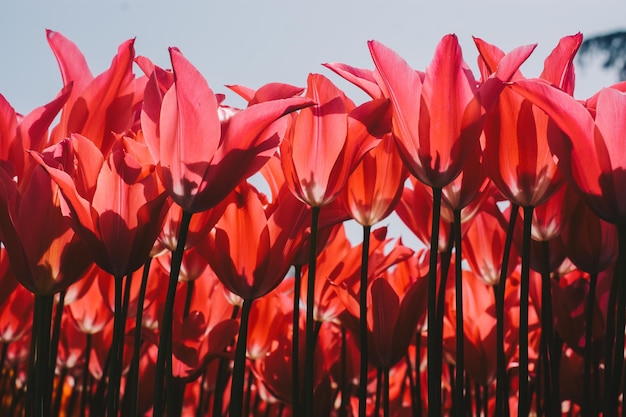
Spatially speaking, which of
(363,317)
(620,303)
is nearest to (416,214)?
(363,317)

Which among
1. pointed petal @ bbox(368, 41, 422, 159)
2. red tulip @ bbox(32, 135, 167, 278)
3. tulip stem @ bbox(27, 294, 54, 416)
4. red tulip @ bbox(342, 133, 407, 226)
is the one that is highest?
pointed petal @ bbox(368, 41, 422, 159)

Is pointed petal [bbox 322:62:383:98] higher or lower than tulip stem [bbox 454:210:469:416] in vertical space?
higher

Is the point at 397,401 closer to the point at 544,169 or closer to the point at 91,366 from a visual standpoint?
the point at 91,366

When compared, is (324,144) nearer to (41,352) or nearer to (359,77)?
(359,77)

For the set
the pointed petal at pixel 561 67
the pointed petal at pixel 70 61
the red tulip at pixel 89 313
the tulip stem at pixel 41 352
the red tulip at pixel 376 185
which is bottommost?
the tulip stem at pixel 41 352

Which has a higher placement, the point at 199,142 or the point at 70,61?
the point at 70,61

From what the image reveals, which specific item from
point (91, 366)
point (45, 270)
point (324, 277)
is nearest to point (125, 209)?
point (45, 270)

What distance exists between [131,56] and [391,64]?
10.4 inches

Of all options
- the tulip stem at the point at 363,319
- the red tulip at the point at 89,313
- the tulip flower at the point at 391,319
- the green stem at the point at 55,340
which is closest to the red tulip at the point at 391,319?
the tulip flower at the point at 391,319

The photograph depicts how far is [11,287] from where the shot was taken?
0.84m

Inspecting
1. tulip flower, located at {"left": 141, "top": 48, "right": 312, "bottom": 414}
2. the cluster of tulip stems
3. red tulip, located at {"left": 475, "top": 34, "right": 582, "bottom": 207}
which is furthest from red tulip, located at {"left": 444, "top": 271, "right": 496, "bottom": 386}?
→ tulip flower, located at {"left": 141, "top": 48, "right": 312, "bottom": 414}

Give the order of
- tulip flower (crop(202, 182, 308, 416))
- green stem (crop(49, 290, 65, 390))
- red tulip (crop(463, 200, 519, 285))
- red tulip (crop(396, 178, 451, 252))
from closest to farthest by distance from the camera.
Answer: tulip flower (crop(202, 182, 308, 416)), green stem (crop(49, 290, 65, 390)), red tulip (crop(396, 178, 451, 252)), red tulip (crop(463, 200, 519, 285))

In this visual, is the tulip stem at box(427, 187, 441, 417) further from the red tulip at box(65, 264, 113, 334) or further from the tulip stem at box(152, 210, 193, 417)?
the red tulip at box(65, 264, 113, 334)

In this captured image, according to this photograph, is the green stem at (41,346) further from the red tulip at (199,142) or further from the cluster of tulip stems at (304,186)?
the red tulip at (199,142)
